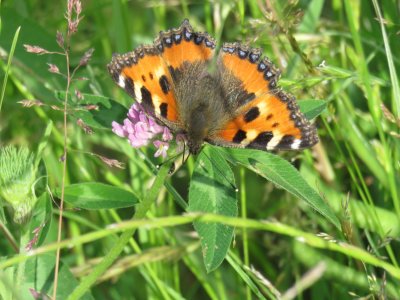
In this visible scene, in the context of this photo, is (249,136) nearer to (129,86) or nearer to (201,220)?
(129,86)

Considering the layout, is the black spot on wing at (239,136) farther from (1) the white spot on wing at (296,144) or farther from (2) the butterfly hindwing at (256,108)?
(1) the white spot on wing at (296,144)

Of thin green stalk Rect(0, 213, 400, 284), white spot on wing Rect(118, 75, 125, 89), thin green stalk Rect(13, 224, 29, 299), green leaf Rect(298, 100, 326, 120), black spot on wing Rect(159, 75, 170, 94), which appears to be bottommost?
thin green stalk Rect(0, 213, 400, 284)

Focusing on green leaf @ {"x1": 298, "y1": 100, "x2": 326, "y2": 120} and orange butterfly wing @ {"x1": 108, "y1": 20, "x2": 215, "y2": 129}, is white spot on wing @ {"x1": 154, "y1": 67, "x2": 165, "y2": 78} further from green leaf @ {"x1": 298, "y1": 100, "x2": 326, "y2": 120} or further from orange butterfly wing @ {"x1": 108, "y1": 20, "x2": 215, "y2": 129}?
green leaf @ {"x1": 298, "y1": 100, "x2": 326, "y2": 120}

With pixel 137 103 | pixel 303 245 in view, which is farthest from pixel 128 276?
pixel 137 103

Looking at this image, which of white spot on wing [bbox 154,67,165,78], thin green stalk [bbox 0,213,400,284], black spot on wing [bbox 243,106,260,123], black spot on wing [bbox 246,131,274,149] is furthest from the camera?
white spot on wing [bbox 154,67,165,78]

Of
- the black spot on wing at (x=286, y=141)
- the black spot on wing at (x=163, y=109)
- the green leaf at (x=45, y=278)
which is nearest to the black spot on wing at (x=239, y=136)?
the black spot on wing at (x=286, y=141)

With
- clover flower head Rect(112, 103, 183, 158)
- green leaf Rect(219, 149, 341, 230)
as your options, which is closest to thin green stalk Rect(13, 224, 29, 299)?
clover flower head Rect(112, 103, 183, 158)

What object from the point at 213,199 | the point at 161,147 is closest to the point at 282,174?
the point at 213,199
